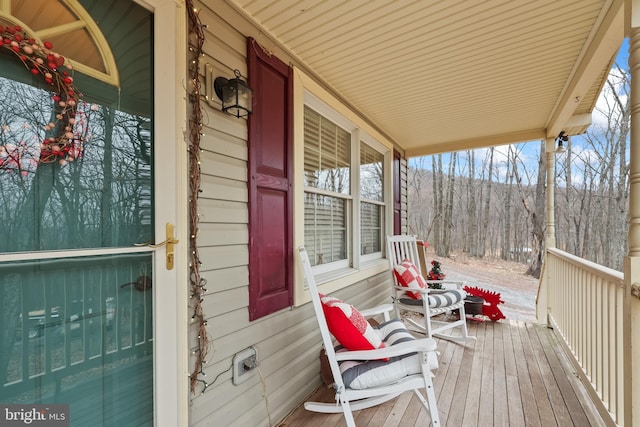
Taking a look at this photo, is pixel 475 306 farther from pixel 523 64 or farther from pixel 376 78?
pixel 376 78

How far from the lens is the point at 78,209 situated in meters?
1.05

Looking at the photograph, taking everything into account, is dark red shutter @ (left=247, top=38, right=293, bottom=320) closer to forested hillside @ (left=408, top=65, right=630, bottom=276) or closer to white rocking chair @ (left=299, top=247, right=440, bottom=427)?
white rocking chair @ (left=299, top=247, right=440, bottom=427)

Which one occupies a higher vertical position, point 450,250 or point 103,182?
point 103,182

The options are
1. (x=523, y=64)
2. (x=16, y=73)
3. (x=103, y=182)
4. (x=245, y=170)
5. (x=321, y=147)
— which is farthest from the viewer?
(x=321, y=147)

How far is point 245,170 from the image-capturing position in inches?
65.6

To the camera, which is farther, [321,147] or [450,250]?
[450,250]

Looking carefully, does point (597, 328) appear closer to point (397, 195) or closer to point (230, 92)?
point (397, 195)

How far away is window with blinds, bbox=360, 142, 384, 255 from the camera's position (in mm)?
3477

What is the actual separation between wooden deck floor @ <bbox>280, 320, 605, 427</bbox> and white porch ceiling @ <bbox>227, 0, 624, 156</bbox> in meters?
2.38

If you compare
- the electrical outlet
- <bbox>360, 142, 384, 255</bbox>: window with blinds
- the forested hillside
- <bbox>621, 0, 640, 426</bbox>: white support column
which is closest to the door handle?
the electrical outlet

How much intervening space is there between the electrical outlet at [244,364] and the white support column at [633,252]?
1.90m

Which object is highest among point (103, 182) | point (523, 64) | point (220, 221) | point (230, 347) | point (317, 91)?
point (523, 64)

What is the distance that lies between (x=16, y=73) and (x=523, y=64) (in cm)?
299

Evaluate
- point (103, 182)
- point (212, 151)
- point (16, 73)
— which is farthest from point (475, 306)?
point (16, 73)
